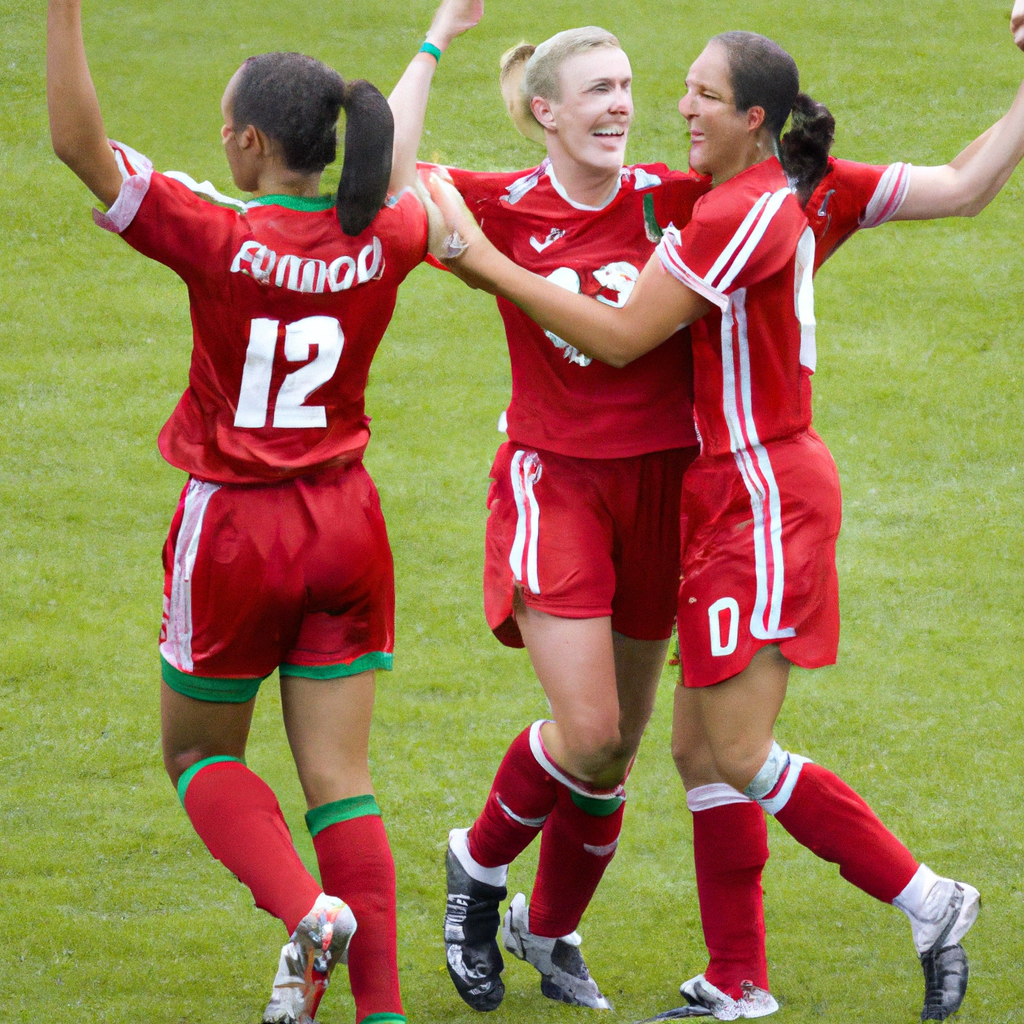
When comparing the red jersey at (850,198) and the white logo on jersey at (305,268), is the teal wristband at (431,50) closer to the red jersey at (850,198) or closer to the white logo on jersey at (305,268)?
the white logo on jersey at (305,268)

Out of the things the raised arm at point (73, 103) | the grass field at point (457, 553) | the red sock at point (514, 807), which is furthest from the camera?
the grass field at point (457, 553)

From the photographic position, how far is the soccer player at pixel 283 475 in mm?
2779

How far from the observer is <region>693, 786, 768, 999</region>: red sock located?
3.43 m

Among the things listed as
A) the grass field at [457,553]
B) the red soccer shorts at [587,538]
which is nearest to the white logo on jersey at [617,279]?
the red soccer shorts at [587,538]

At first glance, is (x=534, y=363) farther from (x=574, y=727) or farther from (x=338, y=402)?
(x=574, y=727)

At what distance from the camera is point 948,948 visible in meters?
3.26

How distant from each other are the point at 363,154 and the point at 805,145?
96cm

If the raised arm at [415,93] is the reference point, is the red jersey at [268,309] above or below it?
below

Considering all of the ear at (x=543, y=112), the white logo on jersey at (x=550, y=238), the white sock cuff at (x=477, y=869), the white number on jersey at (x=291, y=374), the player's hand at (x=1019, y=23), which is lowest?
the white sock cuff at (x=477, y=869)

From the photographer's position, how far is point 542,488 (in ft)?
11.0

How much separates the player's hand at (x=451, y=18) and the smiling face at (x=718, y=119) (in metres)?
0.54

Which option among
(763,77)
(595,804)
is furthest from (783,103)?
(595,804)

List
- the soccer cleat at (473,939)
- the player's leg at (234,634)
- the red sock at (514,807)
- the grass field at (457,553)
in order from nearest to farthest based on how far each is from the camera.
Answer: the player's leg at (234,634) → the red sock at (514,807) → the soccer cleat at (473,939) → the grass field at (457,553)

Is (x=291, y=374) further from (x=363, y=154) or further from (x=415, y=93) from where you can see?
(x=415, y=93)
